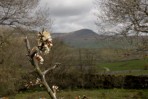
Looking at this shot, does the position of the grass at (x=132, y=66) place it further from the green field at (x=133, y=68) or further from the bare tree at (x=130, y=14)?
the bare tree at (x=130, y=14)

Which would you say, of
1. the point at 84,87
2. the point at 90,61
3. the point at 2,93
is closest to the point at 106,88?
the point at 84,87

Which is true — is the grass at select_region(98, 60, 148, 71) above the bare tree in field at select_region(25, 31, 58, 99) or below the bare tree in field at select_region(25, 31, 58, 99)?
below

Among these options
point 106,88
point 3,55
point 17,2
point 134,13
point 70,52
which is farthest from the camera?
point 70,52

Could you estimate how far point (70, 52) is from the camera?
1887 inches

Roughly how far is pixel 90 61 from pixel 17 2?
17903 millimetres

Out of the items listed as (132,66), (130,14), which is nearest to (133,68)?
(132,66)

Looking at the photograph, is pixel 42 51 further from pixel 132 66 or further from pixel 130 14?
pixel 132 66

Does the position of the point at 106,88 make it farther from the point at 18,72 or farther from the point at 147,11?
the point at 147,11

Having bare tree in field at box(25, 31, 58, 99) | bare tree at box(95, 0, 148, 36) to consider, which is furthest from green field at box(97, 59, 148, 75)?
bare tree in field at box(25, 31, 58, 99)

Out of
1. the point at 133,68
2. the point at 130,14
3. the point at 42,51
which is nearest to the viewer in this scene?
the point at 42,51

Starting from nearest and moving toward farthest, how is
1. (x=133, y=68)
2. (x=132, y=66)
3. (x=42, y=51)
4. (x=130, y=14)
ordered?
(x=42, y=51), (x=130, y=14), (x=133, y=68), (x=132, y=66)

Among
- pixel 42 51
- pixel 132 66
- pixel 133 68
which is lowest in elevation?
pixel 132 66

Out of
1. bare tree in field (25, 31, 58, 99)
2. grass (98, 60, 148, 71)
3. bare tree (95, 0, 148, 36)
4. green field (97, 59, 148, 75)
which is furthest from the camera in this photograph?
grass (98, 60, 148, 71)

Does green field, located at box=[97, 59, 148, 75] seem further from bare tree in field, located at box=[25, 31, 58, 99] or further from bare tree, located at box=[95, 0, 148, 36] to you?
bare tree in field, located at box=[25, 31, 58, 99]
